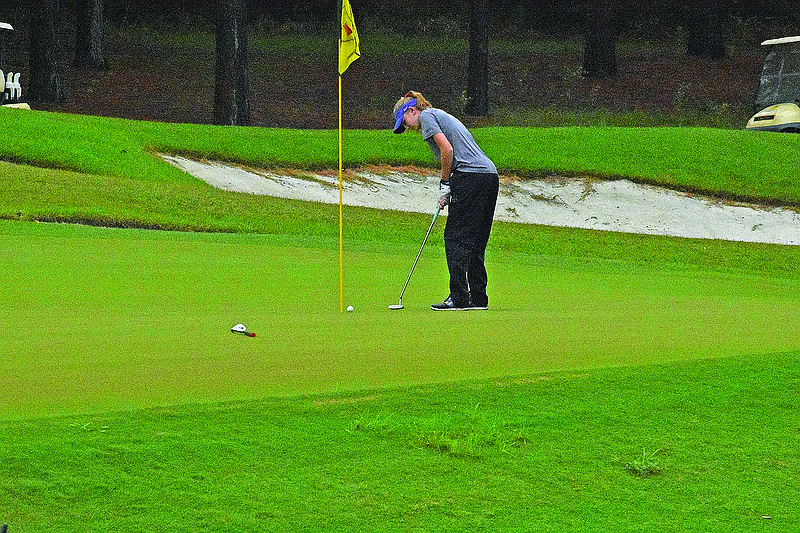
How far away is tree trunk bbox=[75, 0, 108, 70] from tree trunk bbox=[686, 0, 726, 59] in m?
21.9

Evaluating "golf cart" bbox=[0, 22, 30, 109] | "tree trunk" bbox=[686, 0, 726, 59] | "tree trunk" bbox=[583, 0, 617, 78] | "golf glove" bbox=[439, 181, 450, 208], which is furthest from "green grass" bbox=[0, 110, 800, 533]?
"tree trunk" bbox=[686, 0, 726, 59]

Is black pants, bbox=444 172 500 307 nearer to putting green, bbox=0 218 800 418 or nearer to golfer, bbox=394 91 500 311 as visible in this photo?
golfer, bbox=394 91 500 311

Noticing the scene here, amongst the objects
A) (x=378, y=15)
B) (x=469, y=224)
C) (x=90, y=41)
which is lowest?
(x=469, y=224)

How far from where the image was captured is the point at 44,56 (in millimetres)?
33188

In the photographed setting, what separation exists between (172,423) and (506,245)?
36.8ft

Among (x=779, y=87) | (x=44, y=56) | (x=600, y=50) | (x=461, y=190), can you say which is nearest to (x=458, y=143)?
(x=461, y=190)

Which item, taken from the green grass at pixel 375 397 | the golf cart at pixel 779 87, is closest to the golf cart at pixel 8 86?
the green grass at pixel 375 397

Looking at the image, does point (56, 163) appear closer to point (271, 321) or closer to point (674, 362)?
point (271, 321)

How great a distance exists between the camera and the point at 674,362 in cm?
628

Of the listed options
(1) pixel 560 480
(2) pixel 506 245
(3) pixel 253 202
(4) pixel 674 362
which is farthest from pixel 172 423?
(3) pixel 253 202

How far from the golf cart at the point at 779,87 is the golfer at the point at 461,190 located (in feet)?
65.4

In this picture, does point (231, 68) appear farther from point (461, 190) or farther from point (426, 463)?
point (426, 463)

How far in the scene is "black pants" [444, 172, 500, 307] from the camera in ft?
28.2

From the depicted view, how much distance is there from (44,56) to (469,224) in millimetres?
27664
